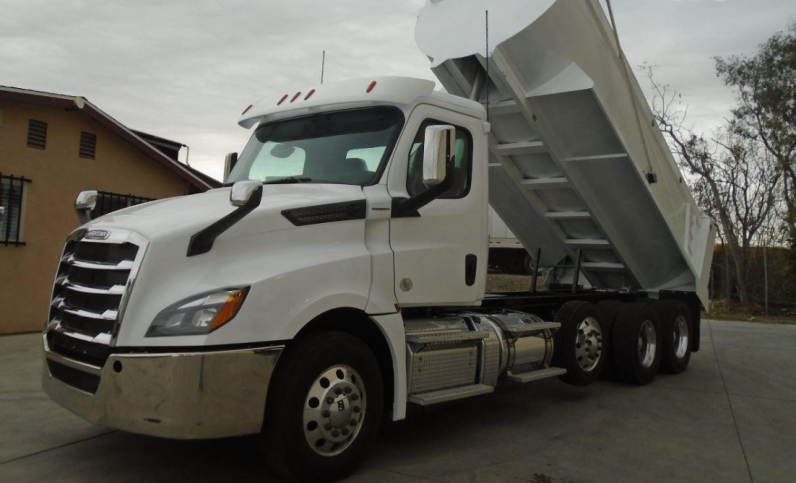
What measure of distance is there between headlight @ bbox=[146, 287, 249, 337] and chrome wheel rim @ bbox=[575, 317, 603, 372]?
14.3 feet

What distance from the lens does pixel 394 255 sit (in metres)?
→ 4.77

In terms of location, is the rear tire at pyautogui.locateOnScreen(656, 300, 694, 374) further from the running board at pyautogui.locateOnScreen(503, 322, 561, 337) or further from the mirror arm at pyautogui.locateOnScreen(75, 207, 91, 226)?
the mirror arm at pyautogui.locateOnScreen(75, 207, 91, 226)

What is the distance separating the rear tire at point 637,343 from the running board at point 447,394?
9.54ft

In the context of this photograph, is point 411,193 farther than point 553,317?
No

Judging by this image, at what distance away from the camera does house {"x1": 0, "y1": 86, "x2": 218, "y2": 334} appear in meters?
10.5

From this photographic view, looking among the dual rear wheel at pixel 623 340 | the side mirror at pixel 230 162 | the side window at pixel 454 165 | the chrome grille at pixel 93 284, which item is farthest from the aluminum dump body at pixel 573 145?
the chrome grille at pixel 93 284

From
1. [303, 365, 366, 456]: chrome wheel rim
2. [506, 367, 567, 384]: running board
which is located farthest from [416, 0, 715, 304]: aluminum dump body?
[303, 365, 366, 456]: chrome wheel rim

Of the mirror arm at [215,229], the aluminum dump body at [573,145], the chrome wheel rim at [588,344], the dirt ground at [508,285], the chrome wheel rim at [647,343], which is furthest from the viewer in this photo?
the dirt ground at [508,285]

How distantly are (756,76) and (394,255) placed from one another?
27.3 metres

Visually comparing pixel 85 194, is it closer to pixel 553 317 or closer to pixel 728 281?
pixel 553 317

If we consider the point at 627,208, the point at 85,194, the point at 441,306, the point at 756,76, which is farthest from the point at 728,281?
the point at 85,194

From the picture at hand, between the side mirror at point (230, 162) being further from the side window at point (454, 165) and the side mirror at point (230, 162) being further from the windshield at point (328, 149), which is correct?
the side window at point (454, 165)

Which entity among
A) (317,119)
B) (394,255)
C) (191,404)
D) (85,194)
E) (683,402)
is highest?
(317,119)

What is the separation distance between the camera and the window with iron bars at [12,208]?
10.4 m
